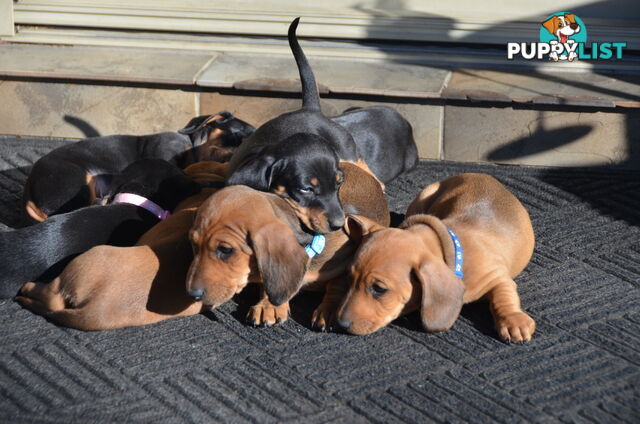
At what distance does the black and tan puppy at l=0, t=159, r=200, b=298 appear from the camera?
14.4 feet

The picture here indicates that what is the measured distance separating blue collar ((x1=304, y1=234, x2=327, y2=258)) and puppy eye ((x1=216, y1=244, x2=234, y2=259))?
0.48m

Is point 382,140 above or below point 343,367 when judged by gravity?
above

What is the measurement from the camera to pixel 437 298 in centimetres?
393

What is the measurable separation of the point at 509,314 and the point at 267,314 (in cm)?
118

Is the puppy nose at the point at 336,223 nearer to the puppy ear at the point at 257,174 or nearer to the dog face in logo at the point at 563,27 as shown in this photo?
the puppy ear at the point at 257,174

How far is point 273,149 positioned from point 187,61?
222 cm

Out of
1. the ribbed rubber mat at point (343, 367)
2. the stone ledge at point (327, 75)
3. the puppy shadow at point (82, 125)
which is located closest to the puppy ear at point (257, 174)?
the ribbed rubber mat at point (343, 367)

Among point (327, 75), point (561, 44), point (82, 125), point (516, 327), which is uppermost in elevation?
point (561, 44)

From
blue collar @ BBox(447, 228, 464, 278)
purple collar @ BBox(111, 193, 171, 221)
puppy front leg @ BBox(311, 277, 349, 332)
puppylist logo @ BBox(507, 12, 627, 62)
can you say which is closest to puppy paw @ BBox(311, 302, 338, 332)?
puppy front leg @ BBox(311, 277, 349, 332)

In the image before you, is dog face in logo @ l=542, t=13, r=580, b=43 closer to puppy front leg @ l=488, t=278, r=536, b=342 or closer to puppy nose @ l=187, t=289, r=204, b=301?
puppy front leg @ l=488, t=278, r=536, b=342

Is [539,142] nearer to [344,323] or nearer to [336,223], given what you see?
[336,223]

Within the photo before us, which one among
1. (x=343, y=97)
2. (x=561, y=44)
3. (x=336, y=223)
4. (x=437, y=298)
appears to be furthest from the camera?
(x=561, y=44)

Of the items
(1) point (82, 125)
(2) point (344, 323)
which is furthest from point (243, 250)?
(1) point (82, 125)

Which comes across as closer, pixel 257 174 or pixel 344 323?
pixel 344 323
